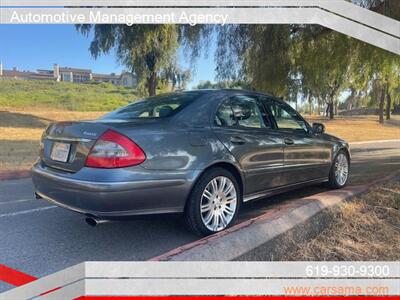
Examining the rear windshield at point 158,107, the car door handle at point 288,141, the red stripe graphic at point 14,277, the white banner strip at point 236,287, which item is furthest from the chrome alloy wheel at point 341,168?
the red stripe graphic at point 14,277

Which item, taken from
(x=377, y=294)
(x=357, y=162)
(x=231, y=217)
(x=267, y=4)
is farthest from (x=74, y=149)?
(x=357, y=162)

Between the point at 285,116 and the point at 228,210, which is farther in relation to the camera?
the point at 285,116

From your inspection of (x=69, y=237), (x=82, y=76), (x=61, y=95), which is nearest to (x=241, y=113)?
(x=69, y=237)

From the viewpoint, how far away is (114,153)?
318 cm

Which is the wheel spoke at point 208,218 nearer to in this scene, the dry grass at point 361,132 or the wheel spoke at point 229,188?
the wheel spoke at point 229,188

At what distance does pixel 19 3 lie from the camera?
13.6 feet

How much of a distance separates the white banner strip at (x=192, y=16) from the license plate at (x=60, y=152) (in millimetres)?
1637

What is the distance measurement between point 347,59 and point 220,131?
655 cm

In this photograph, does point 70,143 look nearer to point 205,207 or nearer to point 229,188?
point 205,207

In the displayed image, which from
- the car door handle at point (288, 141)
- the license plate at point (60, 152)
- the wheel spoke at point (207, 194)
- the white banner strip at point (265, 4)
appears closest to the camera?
the license plate at point (60, 152)

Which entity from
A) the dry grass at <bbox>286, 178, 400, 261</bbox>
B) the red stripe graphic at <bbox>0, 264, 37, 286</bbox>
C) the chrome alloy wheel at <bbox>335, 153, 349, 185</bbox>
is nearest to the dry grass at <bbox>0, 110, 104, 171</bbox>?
the red stripe graphic at <bbox>0, 264, 37, 286</bbox>

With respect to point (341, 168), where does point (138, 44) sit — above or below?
above

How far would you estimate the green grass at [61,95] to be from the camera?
67.2 ft

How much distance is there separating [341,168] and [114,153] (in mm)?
4231
